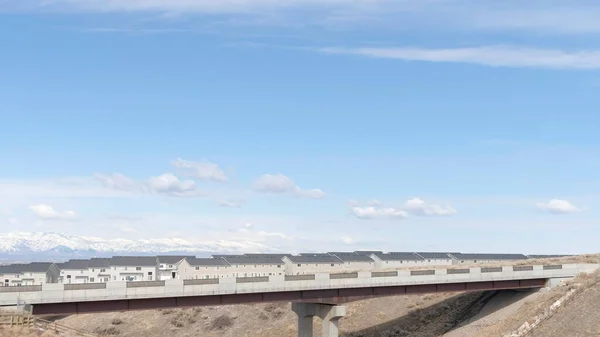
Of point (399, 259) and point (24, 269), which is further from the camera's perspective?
point (399, 259)

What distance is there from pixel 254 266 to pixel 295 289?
352 ft

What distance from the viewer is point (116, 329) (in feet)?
329

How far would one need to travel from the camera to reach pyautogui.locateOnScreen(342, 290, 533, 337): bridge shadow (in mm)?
78688

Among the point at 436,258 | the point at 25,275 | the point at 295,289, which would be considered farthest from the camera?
the point at 436,258

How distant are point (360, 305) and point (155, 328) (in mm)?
31095

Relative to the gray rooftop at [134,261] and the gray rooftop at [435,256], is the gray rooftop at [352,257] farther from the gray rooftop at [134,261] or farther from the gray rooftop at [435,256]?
the gray rooftop at [134,261]

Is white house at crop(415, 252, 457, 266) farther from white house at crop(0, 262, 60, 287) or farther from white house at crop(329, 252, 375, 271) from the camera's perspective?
white house at crop(0, 262, 60, 287)

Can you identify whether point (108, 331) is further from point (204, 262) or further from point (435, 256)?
point (435, 256)

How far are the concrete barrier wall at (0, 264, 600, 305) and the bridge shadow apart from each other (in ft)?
11.8

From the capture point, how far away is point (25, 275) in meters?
162

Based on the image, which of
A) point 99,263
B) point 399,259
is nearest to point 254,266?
point 99,263

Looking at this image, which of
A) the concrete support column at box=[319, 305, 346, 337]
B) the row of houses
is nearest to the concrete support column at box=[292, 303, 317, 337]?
the concrete support column at box=[319, 305, 346, 337]

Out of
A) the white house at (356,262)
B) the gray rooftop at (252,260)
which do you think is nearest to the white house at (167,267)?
the gray rooftop at (252,260)

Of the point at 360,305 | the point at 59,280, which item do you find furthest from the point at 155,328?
the point at 59,280
